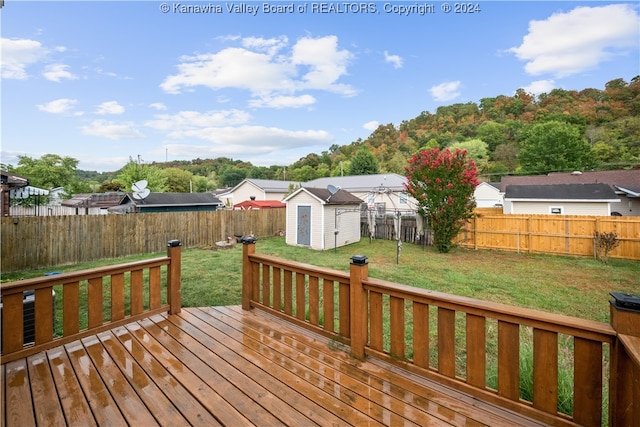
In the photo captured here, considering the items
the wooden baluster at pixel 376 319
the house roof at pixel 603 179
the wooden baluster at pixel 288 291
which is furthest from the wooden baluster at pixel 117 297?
the house roof at pixel 603 179

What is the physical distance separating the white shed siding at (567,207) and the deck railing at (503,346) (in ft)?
44.3

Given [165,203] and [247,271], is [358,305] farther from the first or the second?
[165,203]

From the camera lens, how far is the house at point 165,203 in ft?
49.0

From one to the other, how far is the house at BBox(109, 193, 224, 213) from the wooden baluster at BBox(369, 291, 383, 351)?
15.6 meters

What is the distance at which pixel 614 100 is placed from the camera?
30.3 meters

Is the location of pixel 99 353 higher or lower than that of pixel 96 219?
lower

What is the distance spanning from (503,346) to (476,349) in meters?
0.17

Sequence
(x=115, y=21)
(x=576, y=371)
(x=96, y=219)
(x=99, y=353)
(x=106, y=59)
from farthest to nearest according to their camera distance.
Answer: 1. (x=96, y=219)
2. (x=106, y=59)
3. (x=115, y=21)
4. (x=99, y=353)
5. (x=576, y=371)

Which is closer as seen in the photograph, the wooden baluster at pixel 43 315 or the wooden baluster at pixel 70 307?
the wooden baluster at pixel 43 315

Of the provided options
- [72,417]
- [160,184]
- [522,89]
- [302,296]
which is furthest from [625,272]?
[522,89]

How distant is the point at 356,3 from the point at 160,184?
89.1ft

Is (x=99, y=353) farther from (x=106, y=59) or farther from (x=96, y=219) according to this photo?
(x=106, y=59)

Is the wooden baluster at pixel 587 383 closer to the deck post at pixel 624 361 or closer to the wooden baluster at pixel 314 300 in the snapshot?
the deck post at pixel 624 361

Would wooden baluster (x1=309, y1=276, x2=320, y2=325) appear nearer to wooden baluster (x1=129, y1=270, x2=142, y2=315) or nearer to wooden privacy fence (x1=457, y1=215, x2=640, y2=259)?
wooden baluster (x1=129, y1=270, x2=142, y2=315)
